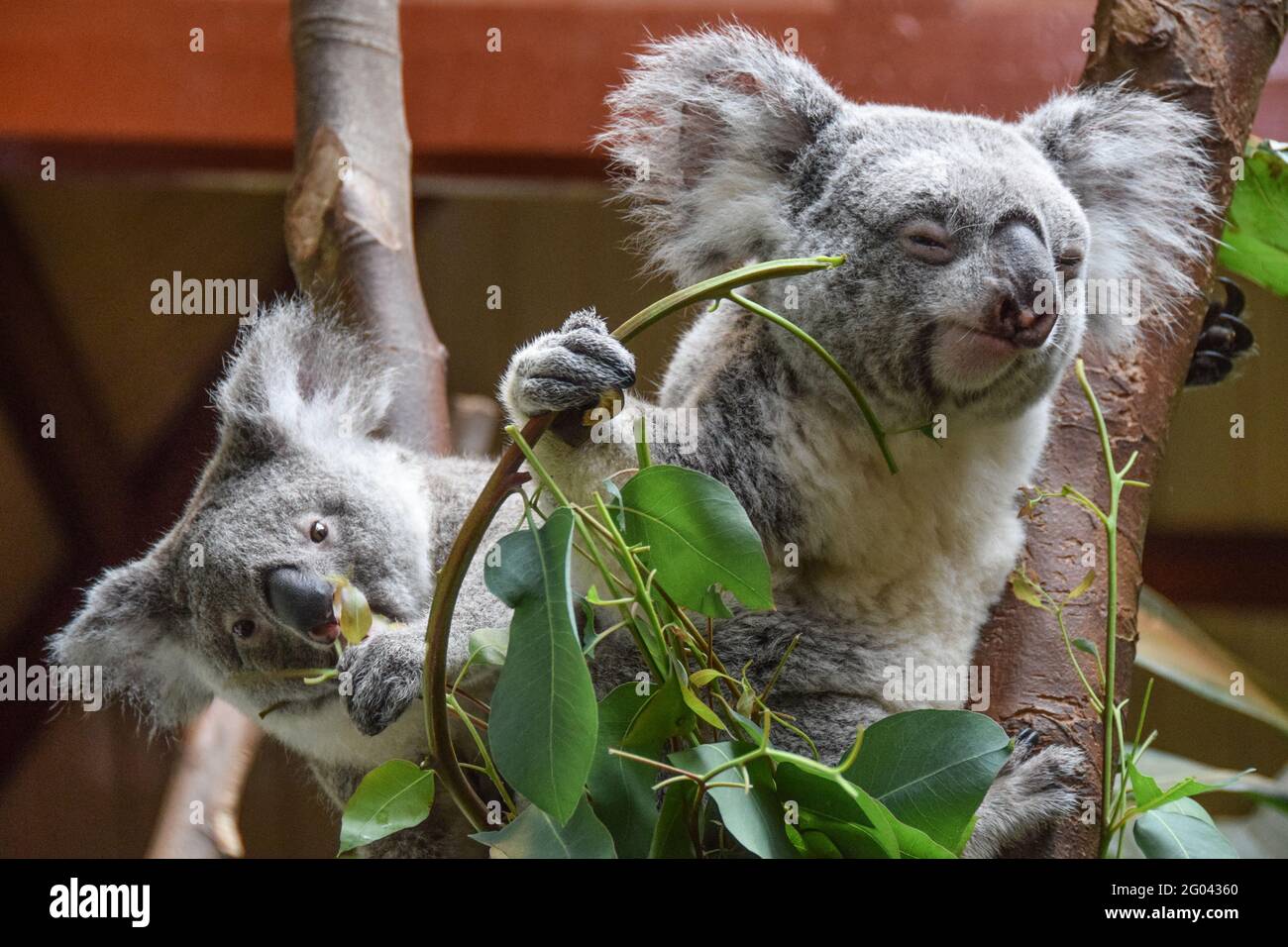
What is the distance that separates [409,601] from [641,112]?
88 cm

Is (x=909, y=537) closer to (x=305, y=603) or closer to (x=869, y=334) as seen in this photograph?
(x=869, y=334)

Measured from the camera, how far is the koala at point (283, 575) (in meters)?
1.90

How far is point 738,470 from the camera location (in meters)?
1.68

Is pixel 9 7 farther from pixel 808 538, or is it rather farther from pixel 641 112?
pixel 808 538

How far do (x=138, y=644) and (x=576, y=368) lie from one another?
45.0 inches

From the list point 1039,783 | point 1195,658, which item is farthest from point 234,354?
point 1195,658

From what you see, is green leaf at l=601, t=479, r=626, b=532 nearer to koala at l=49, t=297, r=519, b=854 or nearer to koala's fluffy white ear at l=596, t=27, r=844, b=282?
koala at l=49, t=297, r=519, b=854

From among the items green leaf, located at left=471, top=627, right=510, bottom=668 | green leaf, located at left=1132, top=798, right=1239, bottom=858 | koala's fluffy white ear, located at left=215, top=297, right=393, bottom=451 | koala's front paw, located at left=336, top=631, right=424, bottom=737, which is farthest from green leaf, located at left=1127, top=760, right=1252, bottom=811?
koala's fluffy white ear, located at left=215, top=297, right=393, bottom=451

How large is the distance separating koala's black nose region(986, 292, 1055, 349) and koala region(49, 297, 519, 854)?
823 millimetres

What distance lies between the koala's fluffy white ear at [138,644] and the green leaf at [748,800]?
1152 mm

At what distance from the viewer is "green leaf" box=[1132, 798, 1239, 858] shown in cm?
146

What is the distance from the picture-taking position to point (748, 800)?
1.25 metres
